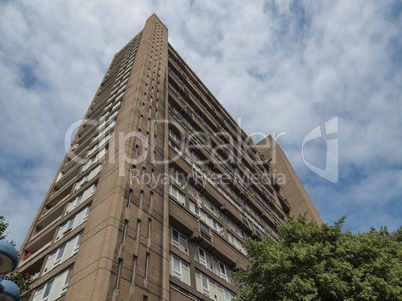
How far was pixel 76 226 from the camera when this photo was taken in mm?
21406

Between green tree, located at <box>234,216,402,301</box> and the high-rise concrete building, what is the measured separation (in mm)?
5479

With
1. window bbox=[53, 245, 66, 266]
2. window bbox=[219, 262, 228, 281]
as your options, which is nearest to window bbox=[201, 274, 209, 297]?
window bbox=[219, 262, 228, 281]

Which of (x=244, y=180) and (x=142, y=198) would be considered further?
(x=244, y=180)

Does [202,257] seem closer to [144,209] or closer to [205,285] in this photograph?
[205,285]

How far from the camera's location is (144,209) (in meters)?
20.2

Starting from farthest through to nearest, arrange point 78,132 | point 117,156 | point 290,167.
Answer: point 290,167 < point 78,132 < point 117,156

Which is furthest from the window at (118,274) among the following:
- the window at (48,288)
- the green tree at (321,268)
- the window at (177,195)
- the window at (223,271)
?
the window at (223,271)

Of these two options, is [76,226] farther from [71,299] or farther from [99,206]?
[71,299]

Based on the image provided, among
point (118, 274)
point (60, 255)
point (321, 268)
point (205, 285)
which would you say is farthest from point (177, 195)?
point (321, 268)

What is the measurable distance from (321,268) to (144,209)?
35.6 feet

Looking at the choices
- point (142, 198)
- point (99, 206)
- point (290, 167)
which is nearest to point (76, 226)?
point (99, 206)

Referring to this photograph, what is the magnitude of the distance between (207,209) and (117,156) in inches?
439

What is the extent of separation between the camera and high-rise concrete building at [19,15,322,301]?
16.9 m

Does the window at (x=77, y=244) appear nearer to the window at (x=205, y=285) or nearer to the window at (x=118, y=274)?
the window at (x=118, y=274)
